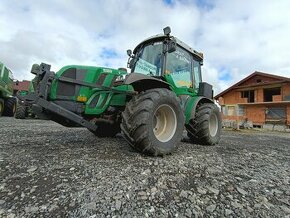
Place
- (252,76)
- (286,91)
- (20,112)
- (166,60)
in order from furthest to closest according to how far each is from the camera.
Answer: (252,76), (286,91), (20,112), (166,60)

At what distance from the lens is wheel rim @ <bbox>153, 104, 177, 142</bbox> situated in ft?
12.9

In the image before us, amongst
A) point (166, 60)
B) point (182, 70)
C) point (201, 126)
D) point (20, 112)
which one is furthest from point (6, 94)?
point (201, 126)

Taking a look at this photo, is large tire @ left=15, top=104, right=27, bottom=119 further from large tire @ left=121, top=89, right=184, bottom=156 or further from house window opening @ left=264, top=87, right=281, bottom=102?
house window opening @ left=264, top=87, right=281, bottom=102

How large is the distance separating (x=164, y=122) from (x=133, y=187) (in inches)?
75.6

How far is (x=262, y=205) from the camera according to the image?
2.16 meters

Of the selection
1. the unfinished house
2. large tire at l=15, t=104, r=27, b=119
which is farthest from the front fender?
the unfinished house

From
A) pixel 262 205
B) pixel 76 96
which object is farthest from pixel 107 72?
pixel 262 205

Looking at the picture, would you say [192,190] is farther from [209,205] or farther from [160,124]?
[160,124]

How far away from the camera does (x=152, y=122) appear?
3410 millimetres

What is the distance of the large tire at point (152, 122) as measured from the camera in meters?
3.25

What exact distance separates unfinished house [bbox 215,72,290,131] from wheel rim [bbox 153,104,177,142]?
1644 cm

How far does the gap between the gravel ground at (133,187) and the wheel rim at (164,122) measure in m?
0.53

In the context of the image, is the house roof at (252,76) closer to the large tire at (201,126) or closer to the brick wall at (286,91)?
the brick wall at (286,91)

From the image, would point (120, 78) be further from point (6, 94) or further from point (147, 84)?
point (6, 94)
